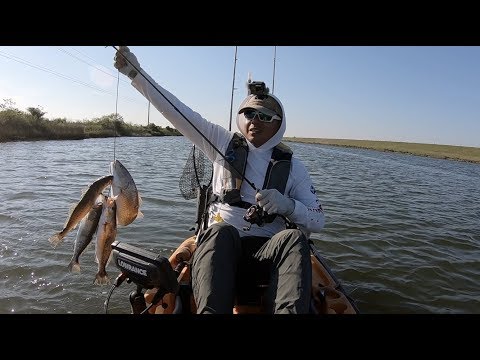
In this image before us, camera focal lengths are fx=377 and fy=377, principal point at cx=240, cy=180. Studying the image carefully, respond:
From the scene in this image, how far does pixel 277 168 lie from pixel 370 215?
8.76 m

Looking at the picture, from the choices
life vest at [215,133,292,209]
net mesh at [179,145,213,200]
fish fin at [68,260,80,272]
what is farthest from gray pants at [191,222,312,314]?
net mesh at [179,145,213,200]

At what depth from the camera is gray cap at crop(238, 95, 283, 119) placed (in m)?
4.31

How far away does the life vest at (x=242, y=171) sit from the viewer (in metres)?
4.14

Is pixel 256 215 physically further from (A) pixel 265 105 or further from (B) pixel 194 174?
(B) pixel 194 174

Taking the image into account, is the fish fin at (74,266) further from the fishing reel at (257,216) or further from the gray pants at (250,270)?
the fishing reel at (257,216)

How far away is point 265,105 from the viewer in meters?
4.32

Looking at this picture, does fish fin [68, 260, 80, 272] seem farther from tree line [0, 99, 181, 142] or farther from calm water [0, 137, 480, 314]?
tree line [0, 99, 181, 142]

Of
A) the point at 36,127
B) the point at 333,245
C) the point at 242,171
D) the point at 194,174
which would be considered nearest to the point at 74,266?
the point at 242,171

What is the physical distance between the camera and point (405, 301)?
247 inches

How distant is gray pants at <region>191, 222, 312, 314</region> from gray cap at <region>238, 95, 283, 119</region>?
4.90ft
